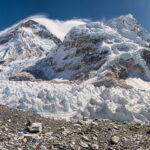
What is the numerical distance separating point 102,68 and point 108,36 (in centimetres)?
1689

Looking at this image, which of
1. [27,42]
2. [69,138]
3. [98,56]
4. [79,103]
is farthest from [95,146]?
[27,42]

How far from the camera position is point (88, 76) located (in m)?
43.8

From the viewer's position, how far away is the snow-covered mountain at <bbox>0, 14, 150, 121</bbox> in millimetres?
16172

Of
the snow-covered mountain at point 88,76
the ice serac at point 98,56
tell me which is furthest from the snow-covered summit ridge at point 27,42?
the ice serac at point 98,56

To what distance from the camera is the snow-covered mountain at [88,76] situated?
16.2m

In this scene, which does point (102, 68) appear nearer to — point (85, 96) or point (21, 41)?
point (85, 96)

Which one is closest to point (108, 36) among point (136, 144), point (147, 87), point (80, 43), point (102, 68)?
point (80, 43)

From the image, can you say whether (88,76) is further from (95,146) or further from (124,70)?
(95,146)

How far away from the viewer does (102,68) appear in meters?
44.7

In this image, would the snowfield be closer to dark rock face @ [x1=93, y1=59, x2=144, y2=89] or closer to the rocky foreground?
the rocky foreground

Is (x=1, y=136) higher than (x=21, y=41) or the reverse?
the reverse

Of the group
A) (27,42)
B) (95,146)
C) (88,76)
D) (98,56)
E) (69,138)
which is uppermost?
(27,42)

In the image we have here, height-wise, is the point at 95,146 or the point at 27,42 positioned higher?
the point at 27,42

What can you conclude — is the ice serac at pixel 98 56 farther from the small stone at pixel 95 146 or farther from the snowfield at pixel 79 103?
the small stone at pixel 95 146
